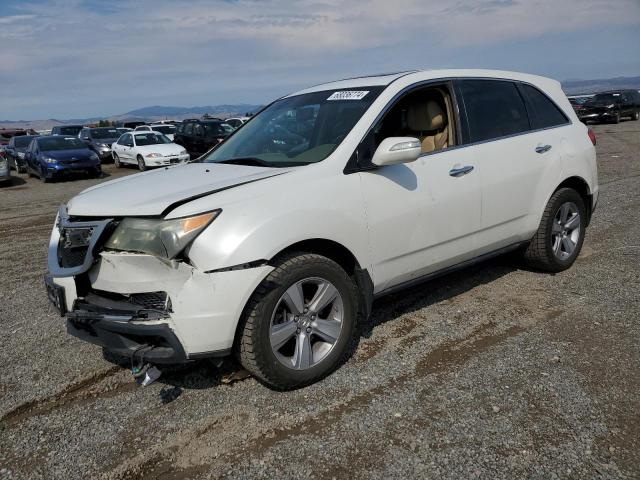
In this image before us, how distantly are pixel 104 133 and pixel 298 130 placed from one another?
23.5 m

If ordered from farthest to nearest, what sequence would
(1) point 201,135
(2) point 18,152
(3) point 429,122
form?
1. (1) point 201,135
2. (2) point 18,152
3. (3) point 429,122

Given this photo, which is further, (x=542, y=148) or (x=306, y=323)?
(x=542, y=148)

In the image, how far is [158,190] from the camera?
10.4ft

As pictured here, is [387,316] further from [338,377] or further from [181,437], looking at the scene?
[181,437]

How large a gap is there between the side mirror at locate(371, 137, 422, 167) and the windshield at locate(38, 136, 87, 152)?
17041 millimetres

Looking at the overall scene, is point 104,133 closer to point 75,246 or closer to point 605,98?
point 75,246

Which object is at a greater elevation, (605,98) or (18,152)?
(605,98)

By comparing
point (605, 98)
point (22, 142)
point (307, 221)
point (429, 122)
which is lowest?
point (22, 142)

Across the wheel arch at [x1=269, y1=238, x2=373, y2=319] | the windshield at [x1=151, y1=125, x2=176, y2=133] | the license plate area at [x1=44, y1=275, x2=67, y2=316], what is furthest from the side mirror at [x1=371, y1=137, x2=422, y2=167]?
the windshield at [x1=151, y1=125, x2=176, y2=133]

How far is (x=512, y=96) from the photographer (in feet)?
15.1

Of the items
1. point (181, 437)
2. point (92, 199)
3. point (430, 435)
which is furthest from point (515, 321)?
point (92, 199)

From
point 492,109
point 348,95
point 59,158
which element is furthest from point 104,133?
point 492,109

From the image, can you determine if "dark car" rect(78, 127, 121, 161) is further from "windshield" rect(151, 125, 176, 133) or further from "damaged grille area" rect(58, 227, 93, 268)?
"damaged grille area" rect(58, 227, 93, 268)

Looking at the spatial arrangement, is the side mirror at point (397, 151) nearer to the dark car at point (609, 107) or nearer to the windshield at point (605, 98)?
the dark car at point (609, 107)
